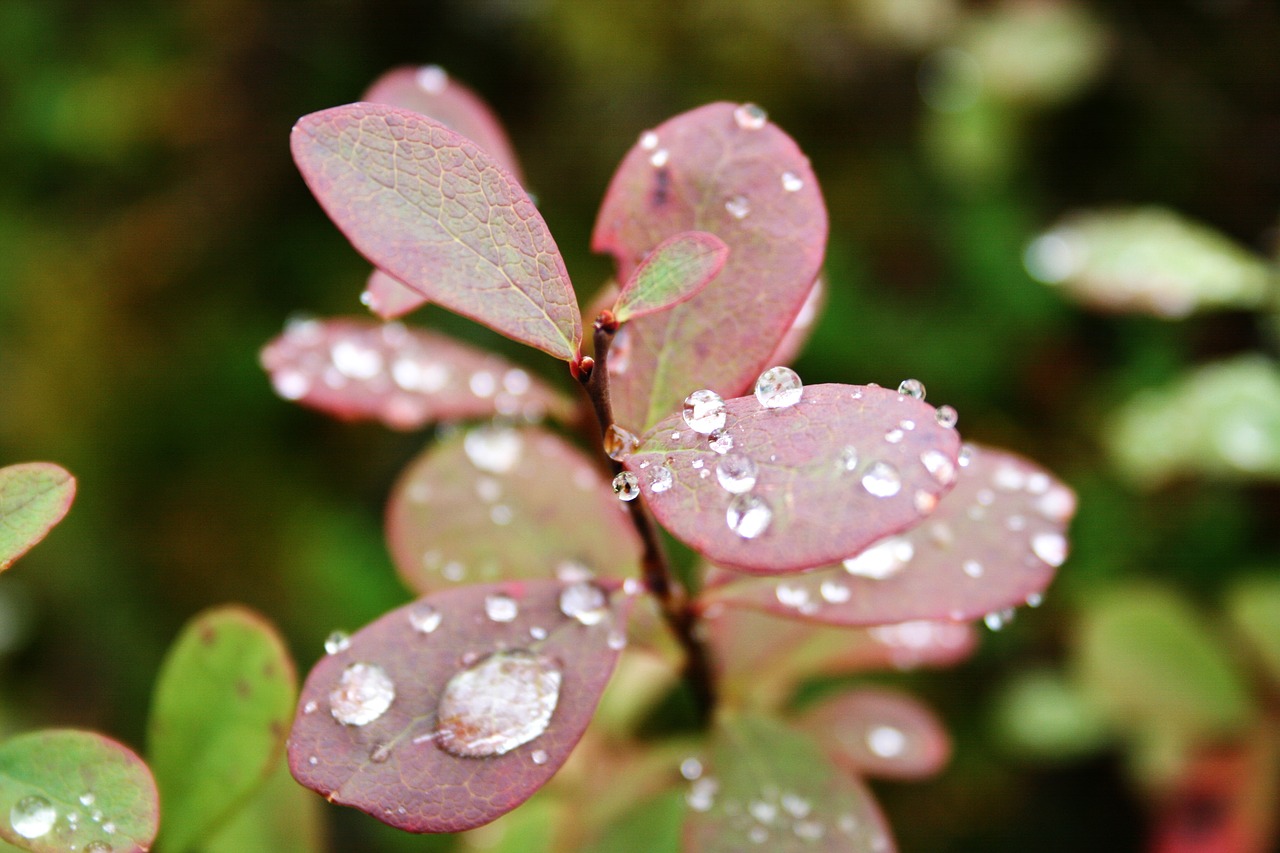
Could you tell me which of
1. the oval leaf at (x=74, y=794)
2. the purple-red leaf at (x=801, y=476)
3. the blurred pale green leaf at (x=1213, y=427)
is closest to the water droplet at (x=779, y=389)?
the purple-red leaf at (x=801, y=476)

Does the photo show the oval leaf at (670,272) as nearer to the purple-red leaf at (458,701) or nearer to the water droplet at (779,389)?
the water droplet at (779,389)

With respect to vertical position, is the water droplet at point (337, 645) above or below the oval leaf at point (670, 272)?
below

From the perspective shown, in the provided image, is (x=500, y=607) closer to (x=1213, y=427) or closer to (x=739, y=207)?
(x=739, y=207)

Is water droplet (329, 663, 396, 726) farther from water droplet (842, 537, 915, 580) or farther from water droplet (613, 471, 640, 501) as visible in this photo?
water droplet (842, 537, 915, 580)

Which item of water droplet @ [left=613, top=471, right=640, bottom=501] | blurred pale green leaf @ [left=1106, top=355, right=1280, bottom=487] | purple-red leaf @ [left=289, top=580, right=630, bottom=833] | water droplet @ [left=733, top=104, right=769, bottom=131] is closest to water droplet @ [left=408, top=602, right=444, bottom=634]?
purple-red leaf @ [left=289, top=580, right=630, bottom=833]

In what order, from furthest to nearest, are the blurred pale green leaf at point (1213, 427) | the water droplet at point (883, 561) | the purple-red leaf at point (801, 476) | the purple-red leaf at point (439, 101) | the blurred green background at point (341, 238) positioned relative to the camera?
the blurred green background at point (341, 238) → the blurred pale green leaf at point (1213, 427) → the purple-red leaf at point (439, 101) → the water droplet at point (883, 561) → the purple-red leaf at point (801, 476)

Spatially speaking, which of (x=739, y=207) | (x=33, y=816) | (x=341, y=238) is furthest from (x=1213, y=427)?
(x=341, y=238)

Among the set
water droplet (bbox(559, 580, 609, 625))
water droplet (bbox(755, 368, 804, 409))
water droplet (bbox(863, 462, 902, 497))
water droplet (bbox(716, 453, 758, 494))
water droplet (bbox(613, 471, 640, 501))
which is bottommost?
water droplet (bbox(559, 580, 609, 625))
